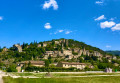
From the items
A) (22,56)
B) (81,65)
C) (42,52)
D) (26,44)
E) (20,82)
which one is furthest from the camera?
(26,44)

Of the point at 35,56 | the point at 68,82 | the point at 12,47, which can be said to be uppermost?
the point at 12,47

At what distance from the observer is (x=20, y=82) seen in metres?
22.5

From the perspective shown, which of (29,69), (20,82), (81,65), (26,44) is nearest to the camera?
(20,82)

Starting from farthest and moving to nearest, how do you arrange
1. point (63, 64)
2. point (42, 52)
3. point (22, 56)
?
point (42, 52)
point (22, 56)
point (63, 64)

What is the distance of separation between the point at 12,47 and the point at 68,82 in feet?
569

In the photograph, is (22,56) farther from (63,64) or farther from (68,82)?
(68,82)

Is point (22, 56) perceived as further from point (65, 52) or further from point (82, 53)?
point (82, 53)

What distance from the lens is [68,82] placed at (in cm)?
2316

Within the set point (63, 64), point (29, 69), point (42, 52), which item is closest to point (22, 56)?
point (42, 52)

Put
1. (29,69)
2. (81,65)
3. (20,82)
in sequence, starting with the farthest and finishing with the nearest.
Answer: (81,65) → (29,69) → (20,82)

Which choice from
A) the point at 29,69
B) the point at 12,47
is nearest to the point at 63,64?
the point at 29,69

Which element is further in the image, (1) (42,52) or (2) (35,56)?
(1) (42,52)

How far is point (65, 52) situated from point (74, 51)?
19495 millimetres

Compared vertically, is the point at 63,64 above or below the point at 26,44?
below
